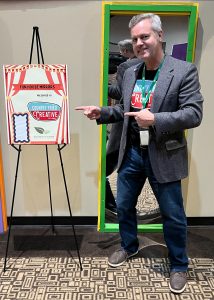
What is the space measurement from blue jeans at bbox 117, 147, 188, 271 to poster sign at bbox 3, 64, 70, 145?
1.49 feet

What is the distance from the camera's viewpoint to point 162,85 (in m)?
1.63

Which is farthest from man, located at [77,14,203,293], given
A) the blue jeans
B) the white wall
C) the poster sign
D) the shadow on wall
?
the shadow on wall

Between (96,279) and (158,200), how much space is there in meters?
0.66

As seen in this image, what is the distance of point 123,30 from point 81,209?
1439mm

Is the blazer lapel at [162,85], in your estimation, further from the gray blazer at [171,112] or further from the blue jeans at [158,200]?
the blue jeans at [158,200]

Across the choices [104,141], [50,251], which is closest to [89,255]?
[50,251]

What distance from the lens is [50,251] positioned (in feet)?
7.45

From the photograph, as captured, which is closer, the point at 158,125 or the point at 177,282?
the point at 158,125

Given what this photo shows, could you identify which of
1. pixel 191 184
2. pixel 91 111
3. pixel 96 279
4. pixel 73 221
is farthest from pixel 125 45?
pixel 96 279

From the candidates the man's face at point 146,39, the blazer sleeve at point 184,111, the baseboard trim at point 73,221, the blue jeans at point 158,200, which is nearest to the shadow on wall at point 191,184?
the baseboard trim at point 73,221

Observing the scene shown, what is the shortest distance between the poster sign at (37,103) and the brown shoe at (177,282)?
3.57ft

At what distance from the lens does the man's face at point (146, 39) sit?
63.0 inches

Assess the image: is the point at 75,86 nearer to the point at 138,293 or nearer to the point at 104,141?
the point at 104,141

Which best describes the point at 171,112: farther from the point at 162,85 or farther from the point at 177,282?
the point at 177,282
